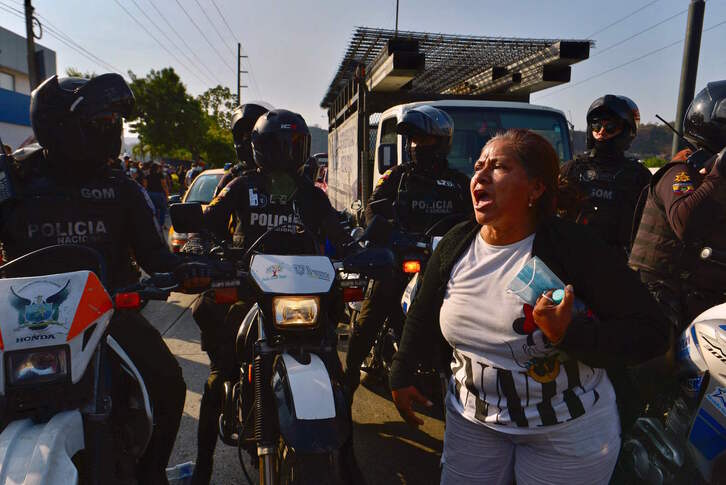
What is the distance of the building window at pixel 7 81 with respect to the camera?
131 ft

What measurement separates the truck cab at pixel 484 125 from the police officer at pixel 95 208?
13.3 feet

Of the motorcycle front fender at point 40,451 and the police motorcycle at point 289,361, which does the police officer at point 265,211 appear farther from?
the motorcycle front fender at point 40,451

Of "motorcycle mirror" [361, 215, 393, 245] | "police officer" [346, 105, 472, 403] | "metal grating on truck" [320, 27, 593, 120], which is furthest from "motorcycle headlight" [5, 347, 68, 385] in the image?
"metal grating on truck" [320, 27, 593, 120]

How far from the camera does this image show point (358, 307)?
14.6 feet

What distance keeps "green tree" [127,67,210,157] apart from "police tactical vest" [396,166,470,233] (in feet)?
175

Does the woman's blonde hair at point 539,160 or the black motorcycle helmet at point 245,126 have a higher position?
the black motorcycle helmet at point 245,126

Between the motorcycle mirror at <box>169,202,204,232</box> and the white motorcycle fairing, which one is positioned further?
the motorcycle mirror at <box>169,202,204,232</box>

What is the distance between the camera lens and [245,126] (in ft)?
15.2

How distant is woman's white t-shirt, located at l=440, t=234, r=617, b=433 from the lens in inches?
66.0

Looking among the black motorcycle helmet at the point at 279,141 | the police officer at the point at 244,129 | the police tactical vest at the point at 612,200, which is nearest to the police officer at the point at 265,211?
the black motorcycle helmet at the point at 279,141

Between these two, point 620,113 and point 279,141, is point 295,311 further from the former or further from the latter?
point 620,113

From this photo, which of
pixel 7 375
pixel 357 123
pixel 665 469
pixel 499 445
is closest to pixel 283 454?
pixel 499 445

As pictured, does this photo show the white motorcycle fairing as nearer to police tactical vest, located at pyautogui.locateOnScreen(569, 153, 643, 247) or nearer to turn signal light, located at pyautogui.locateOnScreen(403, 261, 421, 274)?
turn signal light, located at pyautogui.locateOnScreen(403, 261, 421, 274)

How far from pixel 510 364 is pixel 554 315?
0.30 metres
